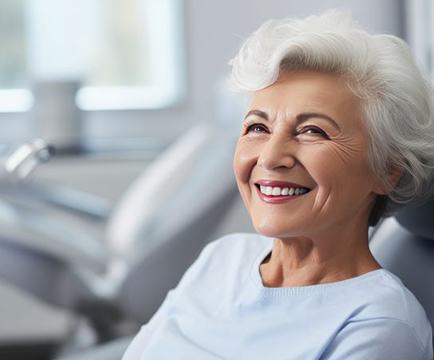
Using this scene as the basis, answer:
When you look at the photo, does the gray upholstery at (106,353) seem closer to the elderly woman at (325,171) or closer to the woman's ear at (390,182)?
the elderly woman at (325,171)

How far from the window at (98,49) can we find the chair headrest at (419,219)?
9.51 feet

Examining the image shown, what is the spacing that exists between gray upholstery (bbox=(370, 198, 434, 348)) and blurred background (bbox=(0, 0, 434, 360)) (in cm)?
126

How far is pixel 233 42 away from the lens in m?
4.34

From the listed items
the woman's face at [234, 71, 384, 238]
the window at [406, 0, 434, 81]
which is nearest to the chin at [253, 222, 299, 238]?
the woman's face at [234, 71, 384, 238]

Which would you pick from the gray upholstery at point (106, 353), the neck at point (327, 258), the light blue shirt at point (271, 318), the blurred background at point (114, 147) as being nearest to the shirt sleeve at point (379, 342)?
the light blue shirt at point (271, 318)

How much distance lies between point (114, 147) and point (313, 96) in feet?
9.58

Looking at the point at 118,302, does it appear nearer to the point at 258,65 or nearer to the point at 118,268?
the point at 118,268

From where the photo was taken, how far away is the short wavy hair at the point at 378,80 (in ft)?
4.68

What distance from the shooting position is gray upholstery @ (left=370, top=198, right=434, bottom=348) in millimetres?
1579

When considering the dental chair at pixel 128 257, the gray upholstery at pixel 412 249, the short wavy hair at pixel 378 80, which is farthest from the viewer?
the dental chair at pixel 128 257

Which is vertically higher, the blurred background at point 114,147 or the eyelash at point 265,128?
the eyelash at point 265,128

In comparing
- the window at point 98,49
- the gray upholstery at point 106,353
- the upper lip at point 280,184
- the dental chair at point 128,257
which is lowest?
the dental chair at point 128,257

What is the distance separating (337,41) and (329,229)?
0.28 m

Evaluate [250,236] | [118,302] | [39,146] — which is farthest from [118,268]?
[250,236]
